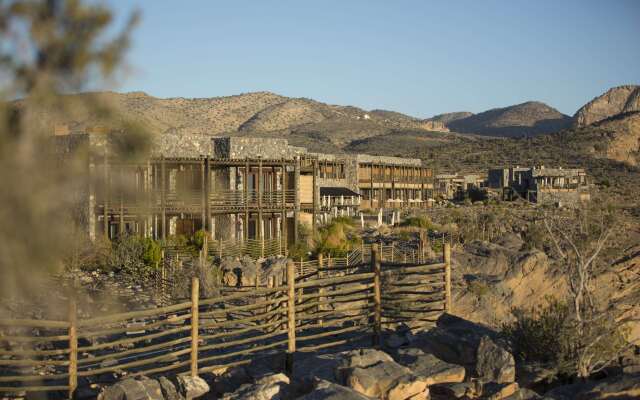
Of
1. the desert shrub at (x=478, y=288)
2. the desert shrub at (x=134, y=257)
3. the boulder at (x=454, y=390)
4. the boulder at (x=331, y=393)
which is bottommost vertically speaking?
the desert shrub at (x=478, y=288)

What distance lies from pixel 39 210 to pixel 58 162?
63cm

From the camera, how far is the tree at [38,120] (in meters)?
5.63

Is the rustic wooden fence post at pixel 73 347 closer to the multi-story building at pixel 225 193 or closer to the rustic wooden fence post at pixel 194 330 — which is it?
the rustic wooden fence post at pixel 194 330

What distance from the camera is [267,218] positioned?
3105cm

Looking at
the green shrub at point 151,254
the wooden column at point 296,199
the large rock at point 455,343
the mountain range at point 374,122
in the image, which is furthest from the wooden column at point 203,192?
the mountain range at point 374,122

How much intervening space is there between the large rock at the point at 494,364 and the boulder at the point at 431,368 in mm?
275

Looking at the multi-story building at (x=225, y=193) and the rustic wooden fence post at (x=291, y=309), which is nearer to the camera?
the rustic wooden fence post at (x=291, y=309)

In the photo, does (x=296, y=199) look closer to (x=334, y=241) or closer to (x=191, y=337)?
(x=334, y=241)

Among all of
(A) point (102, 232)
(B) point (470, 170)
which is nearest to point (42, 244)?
(A) point (102, 232)

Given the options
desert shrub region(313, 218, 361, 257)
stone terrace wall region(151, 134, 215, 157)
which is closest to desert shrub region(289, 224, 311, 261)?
desert shrub region(313, 218, 361, 257)

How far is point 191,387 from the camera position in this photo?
28.8 feet

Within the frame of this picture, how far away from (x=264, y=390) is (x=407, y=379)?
1513 millimetres

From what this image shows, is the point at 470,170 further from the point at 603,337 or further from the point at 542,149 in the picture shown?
the point at 603,337

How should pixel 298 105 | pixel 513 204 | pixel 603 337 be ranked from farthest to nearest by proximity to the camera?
pixel 298 105 < pixel 513 204 < pixel 603 337
